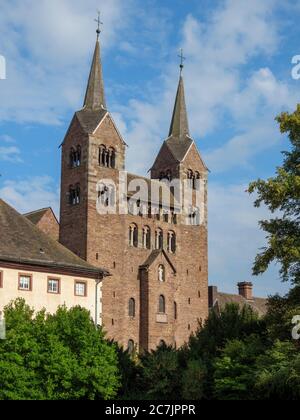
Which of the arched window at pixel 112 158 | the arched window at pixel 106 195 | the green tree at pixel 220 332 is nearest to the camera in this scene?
the green tree at pixel 220 332

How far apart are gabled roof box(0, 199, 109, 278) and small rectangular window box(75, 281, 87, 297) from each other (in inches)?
26.6

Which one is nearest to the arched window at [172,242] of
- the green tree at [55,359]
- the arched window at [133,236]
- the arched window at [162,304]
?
the arched window at [133,236]

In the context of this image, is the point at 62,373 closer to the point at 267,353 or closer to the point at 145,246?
the point at 267,353

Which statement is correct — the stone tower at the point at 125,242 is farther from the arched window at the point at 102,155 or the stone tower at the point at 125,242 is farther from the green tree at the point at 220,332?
the green tree at the point at 220,332

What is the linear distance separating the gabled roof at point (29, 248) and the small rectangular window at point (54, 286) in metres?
0.87

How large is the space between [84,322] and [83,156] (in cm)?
3260

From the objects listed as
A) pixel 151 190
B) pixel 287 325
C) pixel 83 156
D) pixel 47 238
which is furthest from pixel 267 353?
pixel 151 190

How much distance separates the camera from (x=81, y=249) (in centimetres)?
6397

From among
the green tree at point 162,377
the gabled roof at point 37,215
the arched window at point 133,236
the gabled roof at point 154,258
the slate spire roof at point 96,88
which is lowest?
the green tree at point 162,377

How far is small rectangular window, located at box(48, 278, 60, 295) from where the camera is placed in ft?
150

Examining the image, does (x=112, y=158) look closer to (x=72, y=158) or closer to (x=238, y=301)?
(x=72, y=158)

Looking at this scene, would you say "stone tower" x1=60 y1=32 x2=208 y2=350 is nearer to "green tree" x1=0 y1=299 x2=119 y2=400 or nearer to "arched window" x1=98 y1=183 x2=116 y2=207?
"arched window" x1=98 y1=183 x2=116 y2=207

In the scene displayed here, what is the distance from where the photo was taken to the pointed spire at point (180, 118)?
82.0 meters

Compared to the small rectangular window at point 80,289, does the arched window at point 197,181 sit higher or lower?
higher
